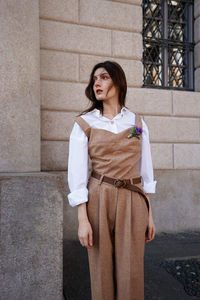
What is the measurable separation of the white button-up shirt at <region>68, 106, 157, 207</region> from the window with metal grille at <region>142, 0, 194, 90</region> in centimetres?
350

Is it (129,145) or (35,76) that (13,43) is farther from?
(129,145)

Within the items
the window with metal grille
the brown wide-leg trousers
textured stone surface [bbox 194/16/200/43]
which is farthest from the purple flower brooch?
textured stone surface [bbox 194/16/200/43]

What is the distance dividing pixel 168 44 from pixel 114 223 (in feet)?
15.7

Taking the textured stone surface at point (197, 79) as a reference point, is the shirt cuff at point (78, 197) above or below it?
below

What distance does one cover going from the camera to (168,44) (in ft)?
18.0

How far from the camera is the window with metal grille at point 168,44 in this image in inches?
210

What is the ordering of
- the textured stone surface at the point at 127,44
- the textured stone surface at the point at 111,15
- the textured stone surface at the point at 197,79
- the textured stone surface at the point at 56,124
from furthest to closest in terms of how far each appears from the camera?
the textured stone surface at the point at 197,79 → the textured stone surface at the point at 127,44 → the textured stone surface at the point at 111,15 → the textured stone surface at the point at 56,124

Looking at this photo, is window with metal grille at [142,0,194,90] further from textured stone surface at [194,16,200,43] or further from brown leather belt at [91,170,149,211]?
brown leather belt at [91,170,149,211]

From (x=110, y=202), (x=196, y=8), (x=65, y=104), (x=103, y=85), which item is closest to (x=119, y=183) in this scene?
(x=110, y=202)

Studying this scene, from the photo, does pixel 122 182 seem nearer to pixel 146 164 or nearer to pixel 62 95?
pixel 146 164

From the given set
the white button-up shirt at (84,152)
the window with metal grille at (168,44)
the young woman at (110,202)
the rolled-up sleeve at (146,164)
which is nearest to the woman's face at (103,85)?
the young woman at (110,202)

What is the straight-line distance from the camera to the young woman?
69.1 inches

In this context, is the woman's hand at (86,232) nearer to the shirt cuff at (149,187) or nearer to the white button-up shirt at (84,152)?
the white button-up shirt at (84,152)

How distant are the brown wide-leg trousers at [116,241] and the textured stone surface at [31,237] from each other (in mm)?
664
